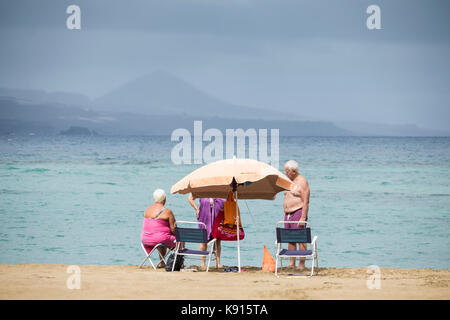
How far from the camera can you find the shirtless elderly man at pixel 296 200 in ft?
29.9

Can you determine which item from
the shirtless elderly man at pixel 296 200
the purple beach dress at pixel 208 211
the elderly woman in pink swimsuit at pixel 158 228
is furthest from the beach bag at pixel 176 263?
the shirtless elderly man at pixel 296 200

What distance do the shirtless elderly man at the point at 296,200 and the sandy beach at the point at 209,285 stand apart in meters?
0.68

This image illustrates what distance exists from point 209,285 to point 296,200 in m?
2.22

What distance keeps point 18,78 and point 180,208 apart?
8255 cm

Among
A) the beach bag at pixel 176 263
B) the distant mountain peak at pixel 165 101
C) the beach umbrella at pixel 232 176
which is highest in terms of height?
the distant mountain peak at pixel 165 101

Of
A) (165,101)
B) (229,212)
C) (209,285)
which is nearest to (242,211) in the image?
(229,212)

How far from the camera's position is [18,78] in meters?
95.4

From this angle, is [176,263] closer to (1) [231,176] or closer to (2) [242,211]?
(1) [231,176]

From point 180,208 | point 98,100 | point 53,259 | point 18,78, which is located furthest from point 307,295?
point 98,100

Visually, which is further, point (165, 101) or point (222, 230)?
point (165, 101)

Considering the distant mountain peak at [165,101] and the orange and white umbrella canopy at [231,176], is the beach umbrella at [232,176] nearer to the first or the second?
the orange and white umbrella canopy at [231,176]

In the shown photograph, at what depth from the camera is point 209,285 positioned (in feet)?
24.9

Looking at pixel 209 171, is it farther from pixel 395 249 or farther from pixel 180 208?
pixel 180 208

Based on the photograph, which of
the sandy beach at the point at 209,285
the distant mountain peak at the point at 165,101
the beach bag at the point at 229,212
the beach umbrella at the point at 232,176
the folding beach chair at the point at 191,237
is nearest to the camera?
the sandy beach at the point at 209,285
